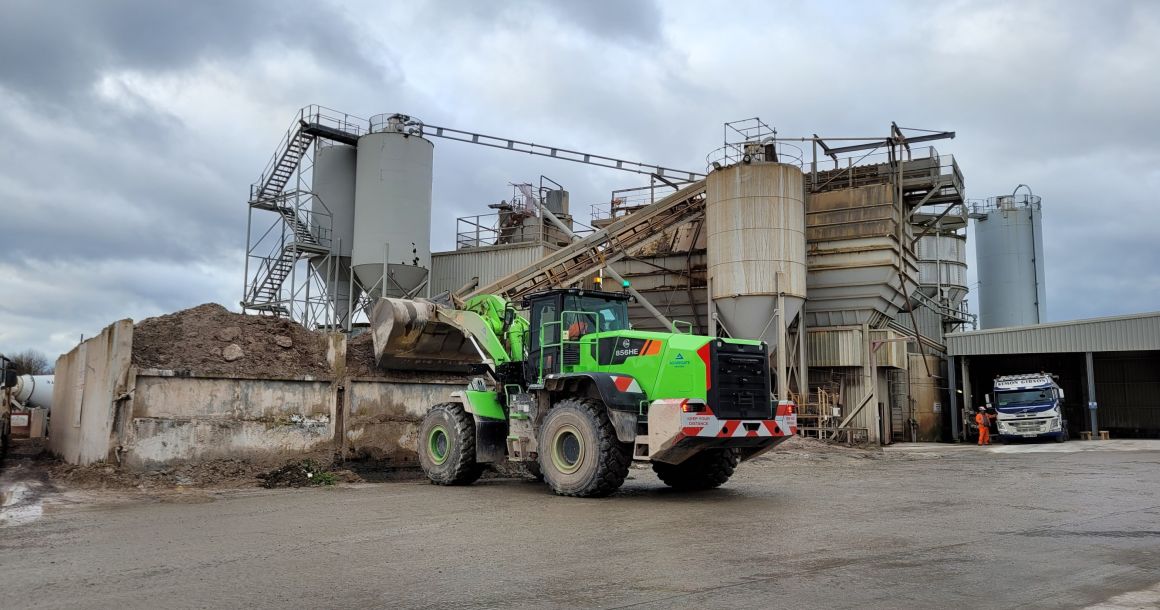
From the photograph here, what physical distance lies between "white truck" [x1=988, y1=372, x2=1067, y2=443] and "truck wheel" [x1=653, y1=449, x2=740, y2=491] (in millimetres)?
19975

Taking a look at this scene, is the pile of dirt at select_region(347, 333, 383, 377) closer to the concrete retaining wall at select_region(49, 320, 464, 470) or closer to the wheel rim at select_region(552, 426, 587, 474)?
the concrete retaining wall at select_region(49, 320, 464, 470)

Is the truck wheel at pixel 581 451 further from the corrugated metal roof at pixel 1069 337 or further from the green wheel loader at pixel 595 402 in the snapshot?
the corrugated metal roof at pixel 1069 337

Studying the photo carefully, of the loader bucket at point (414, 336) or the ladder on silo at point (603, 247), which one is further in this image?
the ladder on silo at point (603, 247)

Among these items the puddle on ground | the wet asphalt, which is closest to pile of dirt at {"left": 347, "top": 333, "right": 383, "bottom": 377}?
the wet asphalt

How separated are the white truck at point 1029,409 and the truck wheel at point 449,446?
73.1 ft

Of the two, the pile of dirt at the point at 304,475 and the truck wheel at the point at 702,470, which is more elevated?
the truck wheel at the point at 702,470

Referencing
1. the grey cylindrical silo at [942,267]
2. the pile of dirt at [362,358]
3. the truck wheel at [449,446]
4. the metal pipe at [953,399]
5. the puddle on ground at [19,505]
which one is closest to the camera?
the puddle on ground at [19,505]

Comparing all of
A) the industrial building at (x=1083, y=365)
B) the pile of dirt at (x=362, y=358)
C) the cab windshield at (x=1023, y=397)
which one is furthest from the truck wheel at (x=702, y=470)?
the industrial building at (x=1083, y=365)

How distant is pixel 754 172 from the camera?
27.0m

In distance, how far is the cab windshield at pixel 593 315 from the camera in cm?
1290

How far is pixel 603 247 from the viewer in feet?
95.5

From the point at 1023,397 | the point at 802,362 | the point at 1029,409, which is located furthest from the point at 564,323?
the point at 1023,397

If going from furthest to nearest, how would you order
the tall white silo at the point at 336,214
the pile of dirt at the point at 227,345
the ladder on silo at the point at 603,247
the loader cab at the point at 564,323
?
the tall white silo at the point at 336,214 < the ladder on silo at the point at 603,247 < the pile of dirt at the point at 227,345 < the loader cab at the point at 564,323

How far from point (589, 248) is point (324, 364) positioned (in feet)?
46.2
